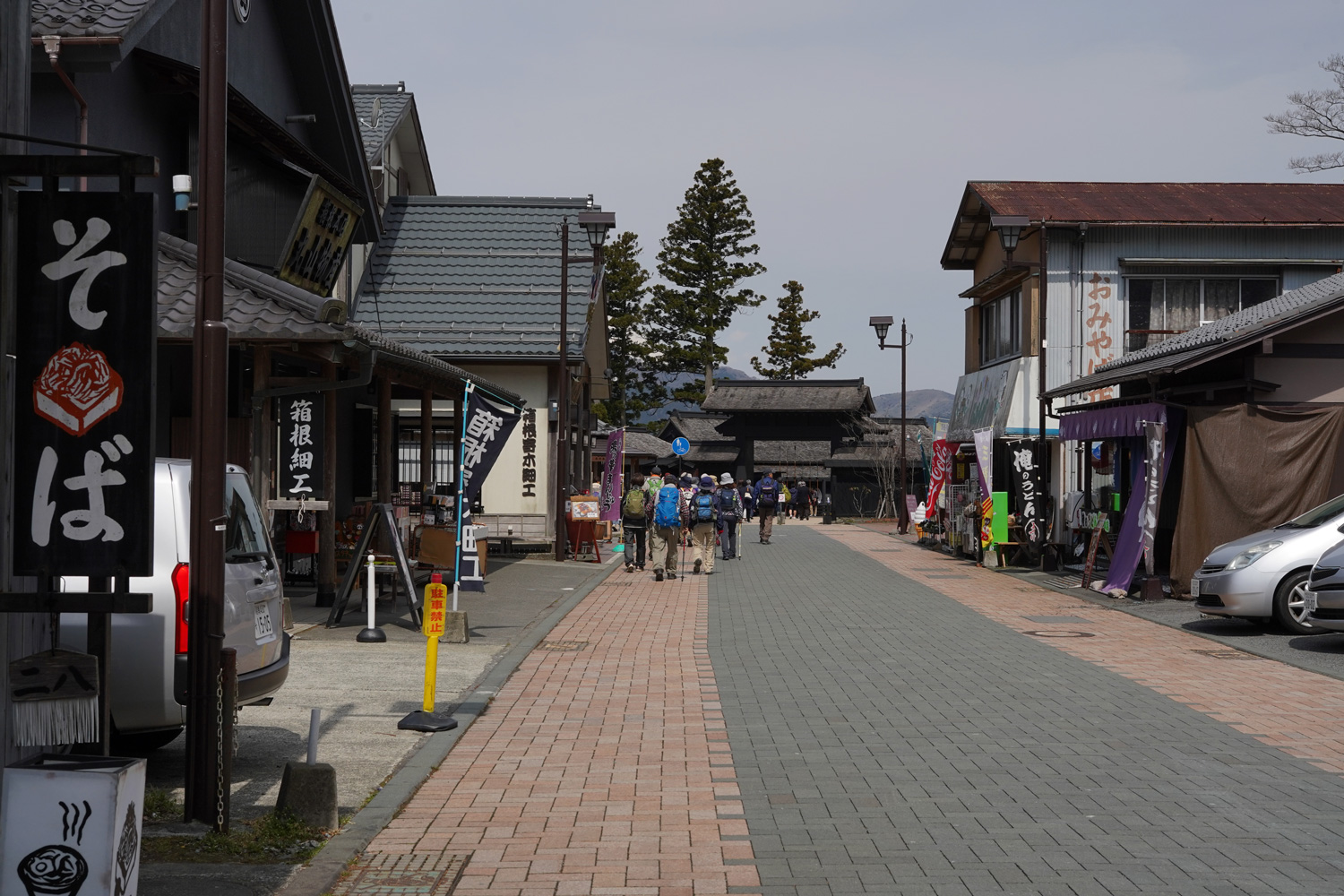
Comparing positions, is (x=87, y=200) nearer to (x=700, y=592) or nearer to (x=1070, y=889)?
(x=1070, y=889)

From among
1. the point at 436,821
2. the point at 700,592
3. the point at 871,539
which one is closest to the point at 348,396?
the point at 700,592

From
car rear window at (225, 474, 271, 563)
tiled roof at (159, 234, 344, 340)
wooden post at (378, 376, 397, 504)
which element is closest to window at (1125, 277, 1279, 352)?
wooden post at (378, 376, 397, 504)

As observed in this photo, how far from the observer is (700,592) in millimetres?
20312

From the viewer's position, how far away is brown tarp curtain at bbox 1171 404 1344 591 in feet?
55.3

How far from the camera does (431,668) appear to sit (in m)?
9.10

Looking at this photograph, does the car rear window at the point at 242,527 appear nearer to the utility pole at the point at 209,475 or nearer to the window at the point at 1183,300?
the utility pole at the point at 209,475

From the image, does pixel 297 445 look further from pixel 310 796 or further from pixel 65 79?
pixel 310 796

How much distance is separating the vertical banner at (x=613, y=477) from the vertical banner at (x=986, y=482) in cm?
816

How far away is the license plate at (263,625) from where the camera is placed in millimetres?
7293

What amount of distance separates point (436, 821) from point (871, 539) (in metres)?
32.8

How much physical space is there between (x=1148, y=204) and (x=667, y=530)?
14.3 metres

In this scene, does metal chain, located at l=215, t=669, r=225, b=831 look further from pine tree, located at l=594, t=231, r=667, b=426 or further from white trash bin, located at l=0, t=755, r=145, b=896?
pine tree, located at l=594, t=231, r=667, b=426

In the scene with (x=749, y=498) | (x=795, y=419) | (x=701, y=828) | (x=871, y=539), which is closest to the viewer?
(x=701, y=828)

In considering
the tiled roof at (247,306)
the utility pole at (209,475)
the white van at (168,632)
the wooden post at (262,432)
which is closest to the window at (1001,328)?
the wooden post at (262,432)
